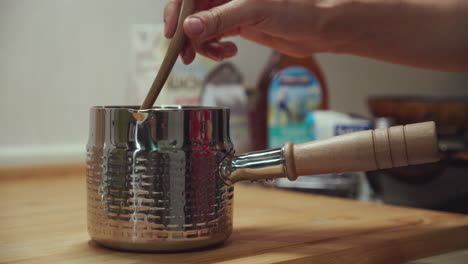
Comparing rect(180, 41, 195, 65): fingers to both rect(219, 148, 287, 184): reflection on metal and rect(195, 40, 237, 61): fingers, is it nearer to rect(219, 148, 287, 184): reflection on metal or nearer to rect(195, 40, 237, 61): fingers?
rect(195, 40, 237, 61): fingers

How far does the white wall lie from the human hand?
414 millimetres

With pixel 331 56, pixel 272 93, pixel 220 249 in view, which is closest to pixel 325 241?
pixel 220 249

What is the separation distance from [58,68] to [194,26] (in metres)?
0.58

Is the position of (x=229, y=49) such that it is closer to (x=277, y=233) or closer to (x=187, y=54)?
Answer: (x=187, y=54)

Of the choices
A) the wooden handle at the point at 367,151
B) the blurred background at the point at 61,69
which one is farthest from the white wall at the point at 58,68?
the wooden handle at the point at 367,151

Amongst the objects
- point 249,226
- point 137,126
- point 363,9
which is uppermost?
point 363,9

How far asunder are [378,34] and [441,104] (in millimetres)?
580

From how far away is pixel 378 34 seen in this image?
704 millimetres

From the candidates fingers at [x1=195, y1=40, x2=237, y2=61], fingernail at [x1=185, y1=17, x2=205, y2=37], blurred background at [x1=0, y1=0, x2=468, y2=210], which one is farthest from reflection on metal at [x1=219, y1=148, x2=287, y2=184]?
blurred background at [x1=0, y1=0, x2=468, y2=210]

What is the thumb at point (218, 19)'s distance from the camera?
55cm

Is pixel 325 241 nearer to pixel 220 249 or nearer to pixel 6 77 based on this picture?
pixel 220 249

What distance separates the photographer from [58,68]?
1.06 m

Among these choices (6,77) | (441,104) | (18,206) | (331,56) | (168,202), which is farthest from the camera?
(331,56)

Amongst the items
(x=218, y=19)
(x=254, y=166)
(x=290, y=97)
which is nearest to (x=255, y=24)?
(x=218, y=19)
